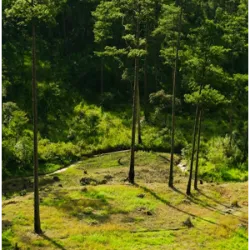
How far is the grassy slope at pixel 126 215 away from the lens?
75.2ft

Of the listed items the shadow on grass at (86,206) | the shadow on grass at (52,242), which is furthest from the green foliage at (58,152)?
the shadow on grass at (52,242)

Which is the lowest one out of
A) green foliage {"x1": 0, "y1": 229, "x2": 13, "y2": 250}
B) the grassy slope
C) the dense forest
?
the grassy slope

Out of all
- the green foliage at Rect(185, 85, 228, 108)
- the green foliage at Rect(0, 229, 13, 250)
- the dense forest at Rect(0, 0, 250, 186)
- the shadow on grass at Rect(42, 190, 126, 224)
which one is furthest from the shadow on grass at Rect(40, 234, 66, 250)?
the green foliage at Rect(185, 85, 228, 108)

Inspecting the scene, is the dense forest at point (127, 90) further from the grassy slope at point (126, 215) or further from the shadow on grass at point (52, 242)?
the shadow on grass at point (52, 242)

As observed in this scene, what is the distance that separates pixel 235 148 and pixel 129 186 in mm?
17834

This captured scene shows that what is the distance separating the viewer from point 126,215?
90.2ft

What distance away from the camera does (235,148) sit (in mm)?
46438

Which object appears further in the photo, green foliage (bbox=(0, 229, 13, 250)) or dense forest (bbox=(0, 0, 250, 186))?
dense forest (bbox=(0, 0, 250, 186))

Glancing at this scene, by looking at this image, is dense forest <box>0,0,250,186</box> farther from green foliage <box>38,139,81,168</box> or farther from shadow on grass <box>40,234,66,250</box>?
shadow on grass <box>40,234,66,250</box>

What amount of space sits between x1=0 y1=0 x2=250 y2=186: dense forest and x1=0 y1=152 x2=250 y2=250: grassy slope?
3.75 meters

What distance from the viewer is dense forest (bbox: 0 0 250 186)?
33.0 m

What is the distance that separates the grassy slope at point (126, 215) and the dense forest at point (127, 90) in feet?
12.3

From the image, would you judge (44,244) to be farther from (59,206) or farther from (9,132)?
(9,132)

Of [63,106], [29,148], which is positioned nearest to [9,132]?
[29,148]
